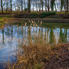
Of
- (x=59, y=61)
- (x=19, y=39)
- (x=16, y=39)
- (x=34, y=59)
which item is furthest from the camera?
(x=16, y=39)

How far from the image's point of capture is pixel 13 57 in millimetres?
5355

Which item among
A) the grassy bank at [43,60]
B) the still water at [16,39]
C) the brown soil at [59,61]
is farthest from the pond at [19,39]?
the brown soil at [59,61]

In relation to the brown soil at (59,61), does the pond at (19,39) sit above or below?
above

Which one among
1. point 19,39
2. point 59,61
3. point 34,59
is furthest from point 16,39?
point 59,61

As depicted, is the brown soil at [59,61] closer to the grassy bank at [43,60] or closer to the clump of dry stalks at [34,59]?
the grassy bank at [43,60]

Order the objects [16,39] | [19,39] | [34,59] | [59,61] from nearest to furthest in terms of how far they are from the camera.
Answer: [59,61] → [34,59] → [19,39] → [16,39]

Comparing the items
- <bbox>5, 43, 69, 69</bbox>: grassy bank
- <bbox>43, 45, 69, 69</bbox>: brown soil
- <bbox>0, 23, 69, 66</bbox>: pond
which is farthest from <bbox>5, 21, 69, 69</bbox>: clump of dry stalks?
<bbox>0, 23, 69, 66</bbox>: pond

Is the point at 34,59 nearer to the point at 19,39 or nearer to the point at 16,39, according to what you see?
the point at 19,39

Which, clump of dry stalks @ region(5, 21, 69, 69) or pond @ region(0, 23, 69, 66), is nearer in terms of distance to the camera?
clump of dry stalks @ region(5, 21, 69, 69)

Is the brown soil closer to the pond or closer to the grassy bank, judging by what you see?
the grassy bank

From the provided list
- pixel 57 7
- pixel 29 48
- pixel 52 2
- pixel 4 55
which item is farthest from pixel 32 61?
pixel 57 7

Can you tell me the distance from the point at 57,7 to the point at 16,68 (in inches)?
1809

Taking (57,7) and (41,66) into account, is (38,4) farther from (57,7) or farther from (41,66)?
(41,66)

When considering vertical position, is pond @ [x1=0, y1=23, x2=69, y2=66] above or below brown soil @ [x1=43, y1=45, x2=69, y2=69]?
above
